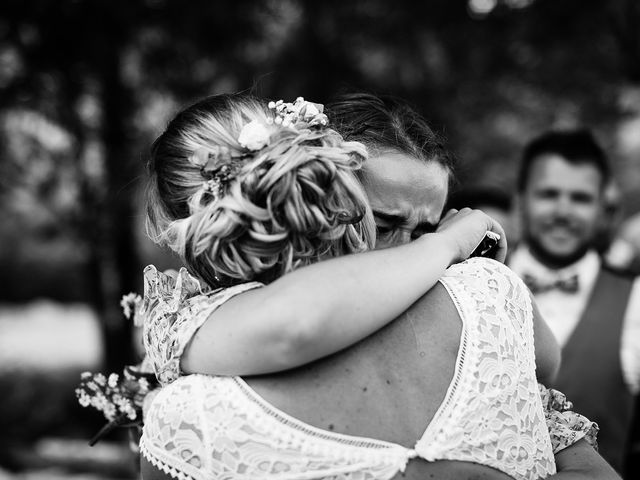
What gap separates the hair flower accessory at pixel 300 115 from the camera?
5.80 feet

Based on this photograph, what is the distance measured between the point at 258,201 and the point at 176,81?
14.8 ft

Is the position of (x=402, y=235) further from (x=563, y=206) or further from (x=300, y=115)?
(x=563, y=206)

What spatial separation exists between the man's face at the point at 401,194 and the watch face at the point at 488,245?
187 millimetres

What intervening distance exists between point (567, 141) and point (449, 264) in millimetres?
2820

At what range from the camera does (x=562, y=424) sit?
6.51ft

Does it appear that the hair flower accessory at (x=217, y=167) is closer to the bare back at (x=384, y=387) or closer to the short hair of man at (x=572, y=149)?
the bare back at (x=384, y=387)

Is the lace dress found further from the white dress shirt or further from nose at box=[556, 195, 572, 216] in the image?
nose at box=[556, 195, 572, 216]

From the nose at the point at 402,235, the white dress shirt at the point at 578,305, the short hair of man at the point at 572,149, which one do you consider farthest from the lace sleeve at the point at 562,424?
the short hair of man at the point at 572,149

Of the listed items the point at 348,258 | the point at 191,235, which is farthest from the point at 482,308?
the point at 191,235

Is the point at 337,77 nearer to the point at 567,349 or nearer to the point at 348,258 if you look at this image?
the point at 567,349

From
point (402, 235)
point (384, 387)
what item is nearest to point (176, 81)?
point (402, 235)

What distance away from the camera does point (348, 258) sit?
1.54 m

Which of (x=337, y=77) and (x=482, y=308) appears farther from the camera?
(x=337, y=77)

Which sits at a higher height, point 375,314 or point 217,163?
point 217,163
